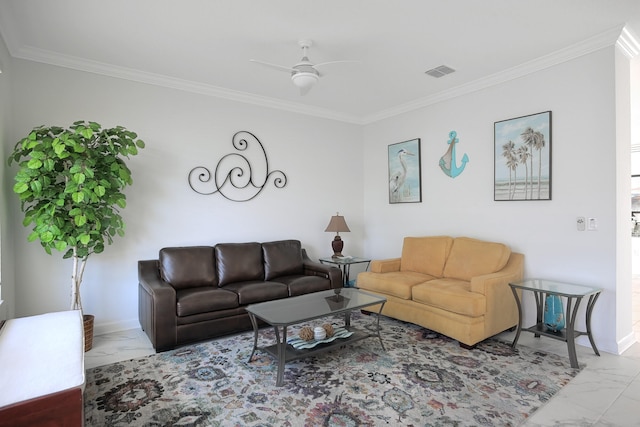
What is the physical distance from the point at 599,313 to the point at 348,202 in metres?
3.35

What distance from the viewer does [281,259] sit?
446cm

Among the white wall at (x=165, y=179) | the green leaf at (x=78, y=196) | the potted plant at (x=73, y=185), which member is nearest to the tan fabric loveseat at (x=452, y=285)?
the white wall at (x=165, y=179)

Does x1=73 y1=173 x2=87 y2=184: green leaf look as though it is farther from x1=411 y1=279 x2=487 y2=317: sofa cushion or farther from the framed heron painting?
the framed heron painting

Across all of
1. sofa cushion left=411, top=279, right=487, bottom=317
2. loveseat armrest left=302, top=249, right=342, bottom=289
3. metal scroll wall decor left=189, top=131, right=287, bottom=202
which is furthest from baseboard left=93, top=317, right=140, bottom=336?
sofa cushion left=411, top=279, right=487, bottom=317

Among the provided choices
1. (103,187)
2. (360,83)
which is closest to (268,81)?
(360,83)

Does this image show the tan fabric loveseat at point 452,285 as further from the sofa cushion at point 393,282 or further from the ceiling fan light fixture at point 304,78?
the ceiling fan light fixture at point 304,78

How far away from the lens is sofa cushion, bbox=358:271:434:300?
3.79 meters

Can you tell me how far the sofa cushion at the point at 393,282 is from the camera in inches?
149

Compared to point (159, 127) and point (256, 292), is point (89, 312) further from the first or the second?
point (159, 127)

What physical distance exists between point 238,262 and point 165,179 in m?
1.24

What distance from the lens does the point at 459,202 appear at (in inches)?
174

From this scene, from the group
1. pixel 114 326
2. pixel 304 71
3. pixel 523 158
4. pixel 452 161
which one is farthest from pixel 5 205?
pixel 523 158

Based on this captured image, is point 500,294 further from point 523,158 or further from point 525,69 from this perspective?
point 525,69

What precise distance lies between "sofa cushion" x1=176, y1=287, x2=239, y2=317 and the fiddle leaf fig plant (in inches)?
34.4
